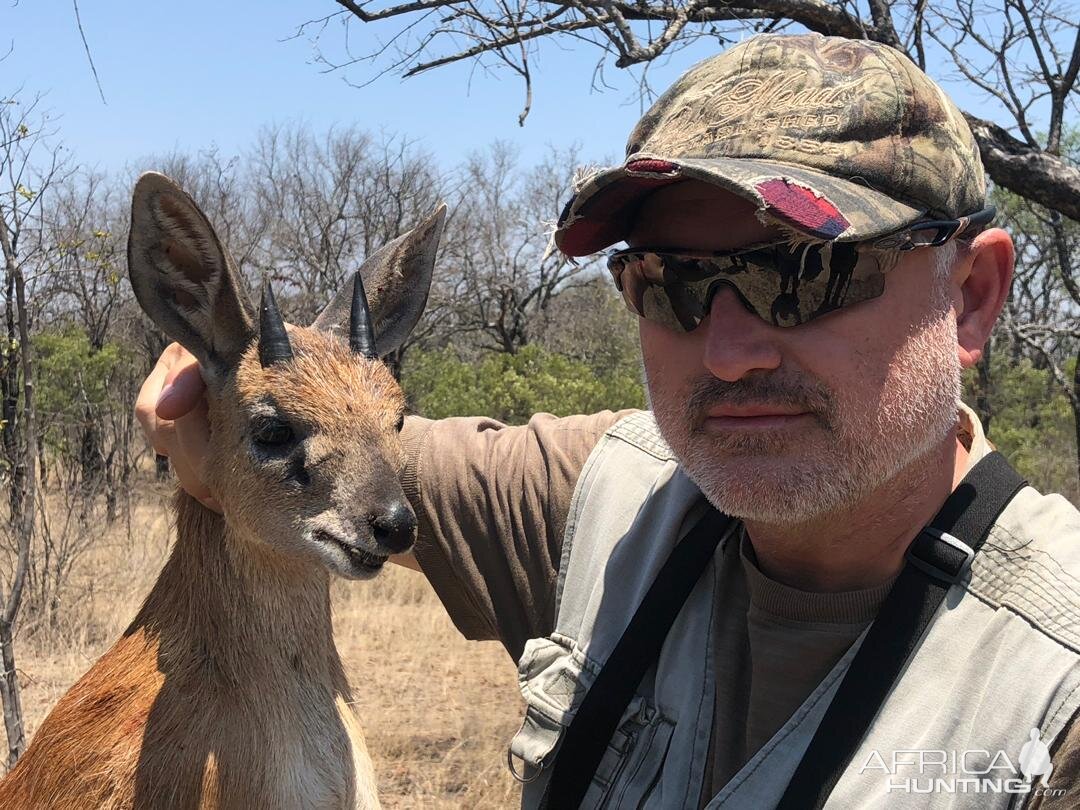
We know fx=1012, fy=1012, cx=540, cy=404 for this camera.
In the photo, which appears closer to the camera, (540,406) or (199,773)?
(199,773)

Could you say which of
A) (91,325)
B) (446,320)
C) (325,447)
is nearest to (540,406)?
(91,325)

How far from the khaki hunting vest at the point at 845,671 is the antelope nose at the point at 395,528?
0.46 metres

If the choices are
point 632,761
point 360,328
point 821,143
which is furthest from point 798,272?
point 360,328

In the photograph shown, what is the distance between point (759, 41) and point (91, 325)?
1691 cm

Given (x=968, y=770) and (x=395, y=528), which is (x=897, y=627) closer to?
(x=968, y=770)

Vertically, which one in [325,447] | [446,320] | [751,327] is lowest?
[446,320]

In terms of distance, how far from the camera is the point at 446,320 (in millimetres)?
25359

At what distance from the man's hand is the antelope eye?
21 centimetres

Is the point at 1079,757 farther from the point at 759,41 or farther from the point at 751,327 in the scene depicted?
the point at 759,41

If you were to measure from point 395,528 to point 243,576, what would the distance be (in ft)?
1.96

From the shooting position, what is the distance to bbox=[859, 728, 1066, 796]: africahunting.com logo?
1788mm

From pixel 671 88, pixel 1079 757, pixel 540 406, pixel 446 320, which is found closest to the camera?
pixel 1079 757

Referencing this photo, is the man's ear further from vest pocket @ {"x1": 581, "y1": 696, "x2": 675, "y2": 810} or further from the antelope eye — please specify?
the antelope eye

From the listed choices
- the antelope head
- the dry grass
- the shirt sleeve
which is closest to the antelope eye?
the antelope head
